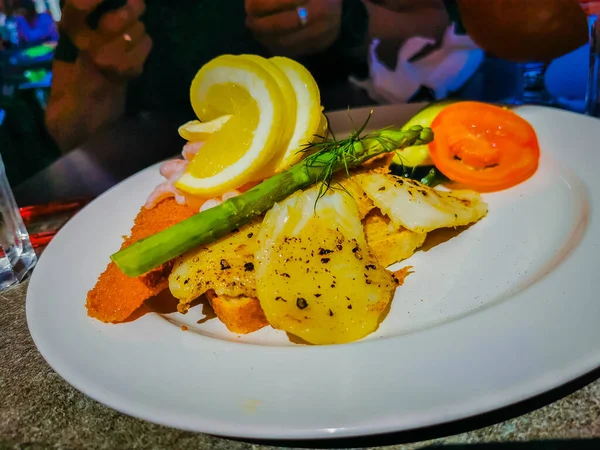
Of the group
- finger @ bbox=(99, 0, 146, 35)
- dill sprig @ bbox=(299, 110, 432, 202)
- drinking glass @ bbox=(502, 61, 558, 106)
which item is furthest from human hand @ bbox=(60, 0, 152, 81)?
drinking glass @ bbox=(502, 61, 558, 106)

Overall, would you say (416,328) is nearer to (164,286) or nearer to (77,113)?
(164,286)

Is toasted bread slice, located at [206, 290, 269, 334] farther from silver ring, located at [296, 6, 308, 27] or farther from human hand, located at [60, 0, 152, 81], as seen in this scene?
silver ring, located at [296, 6, 308, 27]

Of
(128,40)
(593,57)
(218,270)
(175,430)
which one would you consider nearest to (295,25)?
(128,40)

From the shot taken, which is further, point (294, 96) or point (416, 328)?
point (294, 96)

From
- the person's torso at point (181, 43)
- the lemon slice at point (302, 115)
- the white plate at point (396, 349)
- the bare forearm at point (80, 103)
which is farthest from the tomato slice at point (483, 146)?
the bare forearm at point (80, 103)

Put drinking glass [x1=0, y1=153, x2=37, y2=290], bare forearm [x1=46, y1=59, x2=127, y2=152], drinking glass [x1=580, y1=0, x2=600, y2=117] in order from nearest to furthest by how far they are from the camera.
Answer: drinking glass [x1=0, y1=153, x2=37, y2=290] → drinking glass [x1=580, y1=0, x2=600, y2=117] → bare forearm [x1=46, y1=59, x2=127, y2=152]

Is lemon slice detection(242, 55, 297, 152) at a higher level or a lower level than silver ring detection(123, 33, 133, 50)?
higher

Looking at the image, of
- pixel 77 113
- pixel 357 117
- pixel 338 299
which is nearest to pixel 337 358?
pixel 338 299
